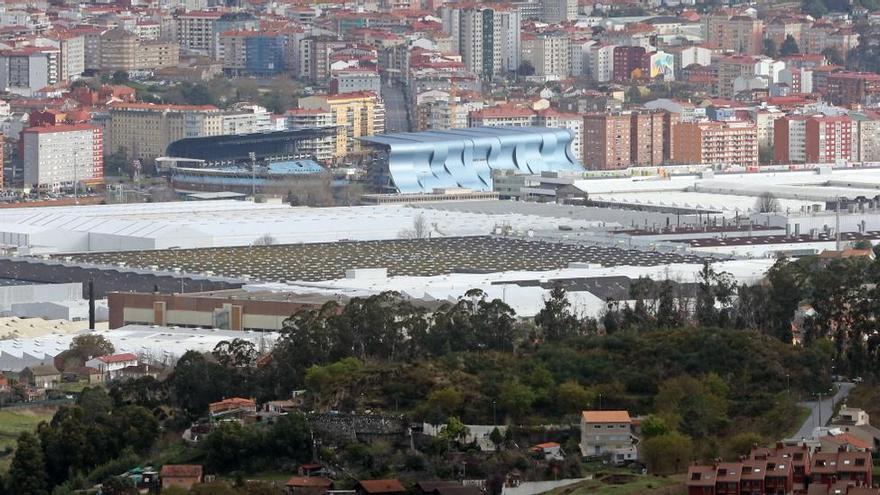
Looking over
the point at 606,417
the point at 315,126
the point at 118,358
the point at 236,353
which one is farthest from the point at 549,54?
the point at 606,417

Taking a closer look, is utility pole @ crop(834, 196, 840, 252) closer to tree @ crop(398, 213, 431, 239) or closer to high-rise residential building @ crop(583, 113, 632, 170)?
tree @ crop(398, 213, 431, 239)

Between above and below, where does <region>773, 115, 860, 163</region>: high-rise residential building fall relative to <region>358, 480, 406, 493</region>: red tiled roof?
below

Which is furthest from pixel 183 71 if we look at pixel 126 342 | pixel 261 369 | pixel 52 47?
pixel 261 369

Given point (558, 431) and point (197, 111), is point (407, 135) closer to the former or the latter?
point (197, 111)

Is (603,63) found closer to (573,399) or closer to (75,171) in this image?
(75,171)

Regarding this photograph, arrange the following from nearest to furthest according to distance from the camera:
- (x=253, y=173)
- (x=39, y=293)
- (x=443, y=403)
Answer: (x=443, y=403) < (x=39, y=293) < (x=253, y=173)

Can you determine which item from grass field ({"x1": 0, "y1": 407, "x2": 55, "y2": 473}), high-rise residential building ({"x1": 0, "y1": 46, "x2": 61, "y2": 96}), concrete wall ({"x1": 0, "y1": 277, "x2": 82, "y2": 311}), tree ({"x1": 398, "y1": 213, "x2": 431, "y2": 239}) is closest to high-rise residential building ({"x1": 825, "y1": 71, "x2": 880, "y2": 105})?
high-rise residential building ({"x1": 0, "y1": 46, "x2": 61, "y2": 96})

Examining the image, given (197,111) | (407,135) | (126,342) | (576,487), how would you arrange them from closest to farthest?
(576,487) → (126,342) → (407,135) → (197,111)
